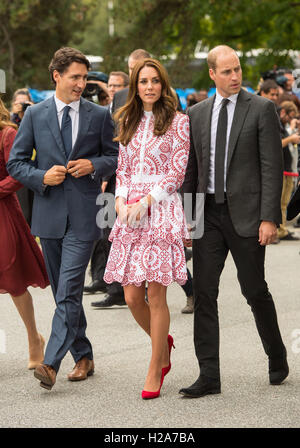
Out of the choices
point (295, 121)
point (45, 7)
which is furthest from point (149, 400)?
point (45, 7)

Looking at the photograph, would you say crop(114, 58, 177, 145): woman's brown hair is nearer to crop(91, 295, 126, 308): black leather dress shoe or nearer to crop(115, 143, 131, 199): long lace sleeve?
crop(115, 143, 131, 199): long lace sleeve

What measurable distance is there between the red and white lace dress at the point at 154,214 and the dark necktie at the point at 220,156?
0.69 ft

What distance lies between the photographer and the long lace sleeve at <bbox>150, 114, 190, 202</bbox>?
5.68m

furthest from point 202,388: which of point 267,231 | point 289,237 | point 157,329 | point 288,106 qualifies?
point 288,106

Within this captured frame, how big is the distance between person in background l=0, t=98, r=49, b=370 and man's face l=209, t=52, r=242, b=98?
5.26 feet

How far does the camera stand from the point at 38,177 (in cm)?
593

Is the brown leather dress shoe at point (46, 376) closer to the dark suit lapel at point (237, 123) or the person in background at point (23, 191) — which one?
the dark suit lapel at point (237, 123)

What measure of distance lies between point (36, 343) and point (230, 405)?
5.71 ft

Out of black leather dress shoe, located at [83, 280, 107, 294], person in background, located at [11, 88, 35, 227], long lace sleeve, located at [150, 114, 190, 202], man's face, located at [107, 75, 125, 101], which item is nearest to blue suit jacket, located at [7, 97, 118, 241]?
long lace sleeve, located at [150, 114, 190, 202]

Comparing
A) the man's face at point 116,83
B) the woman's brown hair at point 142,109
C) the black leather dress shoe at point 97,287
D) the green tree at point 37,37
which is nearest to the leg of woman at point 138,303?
the woman's brown hair at point 142,109

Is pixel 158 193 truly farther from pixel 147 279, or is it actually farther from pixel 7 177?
pixel 7 177

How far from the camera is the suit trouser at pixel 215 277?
5.72 meters

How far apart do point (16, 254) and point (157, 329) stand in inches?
51.3

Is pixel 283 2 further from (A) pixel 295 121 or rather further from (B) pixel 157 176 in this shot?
(B) pixel 157 176
